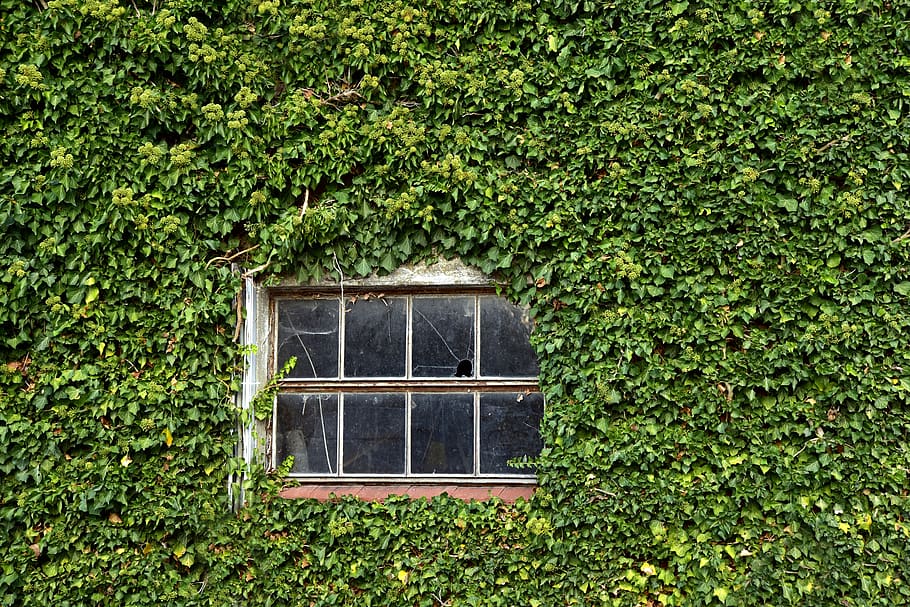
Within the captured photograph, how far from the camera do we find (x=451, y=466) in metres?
4.11

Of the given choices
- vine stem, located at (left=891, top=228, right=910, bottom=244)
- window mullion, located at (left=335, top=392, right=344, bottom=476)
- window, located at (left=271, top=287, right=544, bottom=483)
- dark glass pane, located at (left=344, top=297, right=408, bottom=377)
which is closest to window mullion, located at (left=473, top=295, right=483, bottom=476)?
window, located at (left=271, top=287, right=544, bottom=483)

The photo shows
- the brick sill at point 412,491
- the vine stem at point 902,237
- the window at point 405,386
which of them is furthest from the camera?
the window at point 405,386

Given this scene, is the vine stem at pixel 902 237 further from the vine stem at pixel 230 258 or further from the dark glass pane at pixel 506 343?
the vine stem at pixel 230 258

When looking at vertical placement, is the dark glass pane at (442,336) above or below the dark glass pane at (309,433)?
above

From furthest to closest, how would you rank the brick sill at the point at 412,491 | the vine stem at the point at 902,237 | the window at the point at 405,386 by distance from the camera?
the window at the point at 405,386 → the brick sill at the point at 412,491 → the vine stem at the point at 902,237

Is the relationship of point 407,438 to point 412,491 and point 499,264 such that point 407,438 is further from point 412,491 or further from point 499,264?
point 499,264

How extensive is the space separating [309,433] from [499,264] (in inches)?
54.8

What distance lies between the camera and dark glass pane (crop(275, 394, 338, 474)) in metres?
4.20

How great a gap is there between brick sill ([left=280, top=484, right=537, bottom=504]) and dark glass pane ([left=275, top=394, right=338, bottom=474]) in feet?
0.39

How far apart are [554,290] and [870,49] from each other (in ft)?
6.27

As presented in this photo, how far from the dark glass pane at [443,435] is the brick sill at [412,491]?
0.10m

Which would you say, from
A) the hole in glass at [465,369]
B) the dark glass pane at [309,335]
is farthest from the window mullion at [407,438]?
the dark glass pane at [309,335]

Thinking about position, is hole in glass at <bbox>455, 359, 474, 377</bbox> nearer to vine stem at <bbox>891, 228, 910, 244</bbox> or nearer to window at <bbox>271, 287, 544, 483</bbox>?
window at <bbox>271, 287, 544, 483</bbox>

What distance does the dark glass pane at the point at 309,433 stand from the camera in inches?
165
